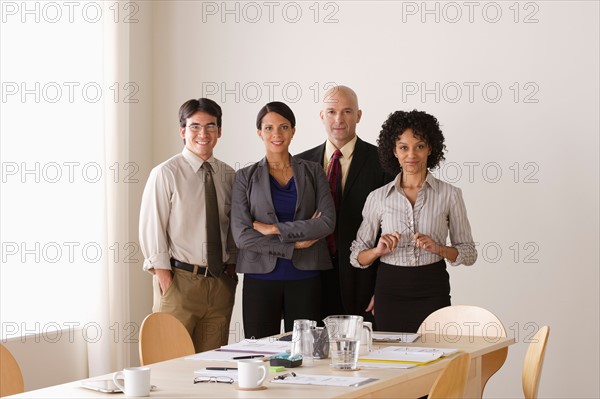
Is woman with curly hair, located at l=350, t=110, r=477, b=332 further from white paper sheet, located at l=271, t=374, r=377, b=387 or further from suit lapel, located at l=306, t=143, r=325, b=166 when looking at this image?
white paper sheet, located at l=271, t=374, r=377, b=387

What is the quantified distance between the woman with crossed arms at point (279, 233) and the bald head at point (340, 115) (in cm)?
38

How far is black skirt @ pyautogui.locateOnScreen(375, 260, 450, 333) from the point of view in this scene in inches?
164

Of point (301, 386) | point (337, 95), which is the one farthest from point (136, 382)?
point (337, 95)

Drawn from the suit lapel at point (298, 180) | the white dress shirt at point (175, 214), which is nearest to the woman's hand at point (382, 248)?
the suit lapel at point (298, 180)

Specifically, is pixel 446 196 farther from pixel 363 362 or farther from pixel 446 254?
pixel 363 362

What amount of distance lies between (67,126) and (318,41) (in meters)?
1.74

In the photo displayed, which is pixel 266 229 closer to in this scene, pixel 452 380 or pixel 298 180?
pixel 298 180

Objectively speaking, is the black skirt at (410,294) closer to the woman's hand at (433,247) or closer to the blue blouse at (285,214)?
the woman's hand at (433,247)

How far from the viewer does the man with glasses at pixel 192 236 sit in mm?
4305

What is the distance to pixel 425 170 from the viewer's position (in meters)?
4.40

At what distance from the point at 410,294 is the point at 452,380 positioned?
176cm

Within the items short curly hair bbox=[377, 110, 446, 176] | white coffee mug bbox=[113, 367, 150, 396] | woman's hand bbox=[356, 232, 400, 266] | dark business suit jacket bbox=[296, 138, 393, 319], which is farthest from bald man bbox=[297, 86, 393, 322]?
white coffee mug bbox=[113, 367, 150, 396]

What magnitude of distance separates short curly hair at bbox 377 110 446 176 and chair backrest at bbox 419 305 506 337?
885mm

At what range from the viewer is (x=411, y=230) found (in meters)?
4.23
